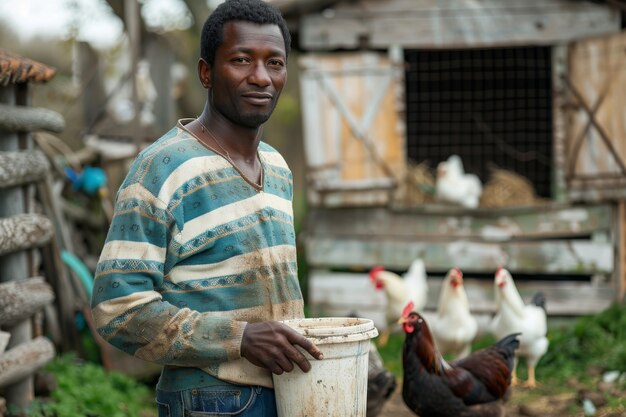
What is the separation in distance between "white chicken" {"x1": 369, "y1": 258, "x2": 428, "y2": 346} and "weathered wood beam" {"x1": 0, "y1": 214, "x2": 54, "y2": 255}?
12.5ft

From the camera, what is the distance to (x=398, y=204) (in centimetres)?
931

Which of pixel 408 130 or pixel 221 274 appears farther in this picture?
pixel 408 130

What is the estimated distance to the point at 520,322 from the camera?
7.48 metres

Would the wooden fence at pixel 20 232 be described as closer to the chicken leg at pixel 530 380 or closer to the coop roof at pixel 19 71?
the coop roof at pixel 19 71

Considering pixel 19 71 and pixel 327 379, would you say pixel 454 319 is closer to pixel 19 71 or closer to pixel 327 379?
pixel 19 71

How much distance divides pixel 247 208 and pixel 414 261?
7.21 m

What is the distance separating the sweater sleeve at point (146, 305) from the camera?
6.98 ft

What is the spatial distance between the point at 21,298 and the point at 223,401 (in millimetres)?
3272

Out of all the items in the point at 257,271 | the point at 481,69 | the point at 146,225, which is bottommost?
the point at 257,271

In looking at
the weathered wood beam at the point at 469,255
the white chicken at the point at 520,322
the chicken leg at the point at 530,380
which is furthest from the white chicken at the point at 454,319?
→ the weathered wood beam at the point at 469,255

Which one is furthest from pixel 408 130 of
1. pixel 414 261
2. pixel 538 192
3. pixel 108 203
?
pixel 108 203

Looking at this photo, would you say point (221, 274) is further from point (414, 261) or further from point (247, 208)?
point (414, 261)

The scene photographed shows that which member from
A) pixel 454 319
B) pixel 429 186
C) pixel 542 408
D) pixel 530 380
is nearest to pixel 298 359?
pixel 542 408

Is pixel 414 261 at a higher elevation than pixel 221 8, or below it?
below
